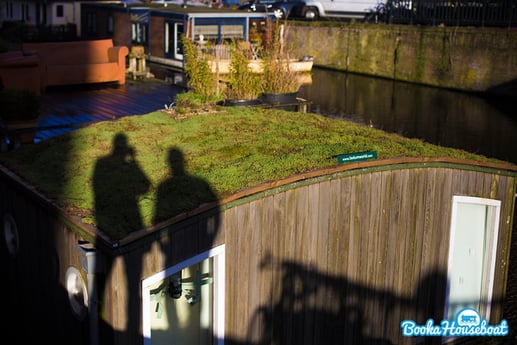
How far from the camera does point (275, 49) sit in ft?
48.3

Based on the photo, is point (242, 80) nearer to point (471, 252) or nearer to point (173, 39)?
point (471, 252)

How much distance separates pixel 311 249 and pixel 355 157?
3.62 feet

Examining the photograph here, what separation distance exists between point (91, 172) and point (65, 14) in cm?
4504

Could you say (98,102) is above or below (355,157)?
below

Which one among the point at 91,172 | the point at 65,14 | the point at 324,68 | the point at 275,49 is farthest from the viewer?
the point at 65,14

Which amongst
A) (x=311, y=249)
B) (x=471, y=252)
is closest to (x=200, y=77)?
(x=471, y=252)

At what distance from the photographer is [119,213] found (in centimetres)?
679

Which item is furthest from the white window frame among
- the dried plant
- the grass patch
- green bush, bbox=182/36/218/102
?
the dried plant

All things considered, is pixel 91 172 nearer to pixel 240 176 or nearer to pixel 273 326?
pixel 240 176

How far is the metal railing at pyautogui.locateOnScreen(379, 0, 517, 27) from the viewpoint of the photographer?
32562mm

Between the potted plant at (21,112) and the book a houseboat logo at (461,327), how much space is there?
655 centimetres

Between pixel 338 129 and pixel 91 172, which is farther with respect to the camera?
pixel 338 129

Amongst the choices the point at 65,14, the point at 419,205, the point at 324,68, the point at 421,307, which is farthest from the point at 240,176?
the point at 65,14

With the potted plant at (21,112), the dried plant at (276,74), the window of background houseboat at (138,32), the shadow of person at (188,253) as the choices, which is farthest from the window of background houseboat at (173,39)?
the shadow of person at (188,253)
